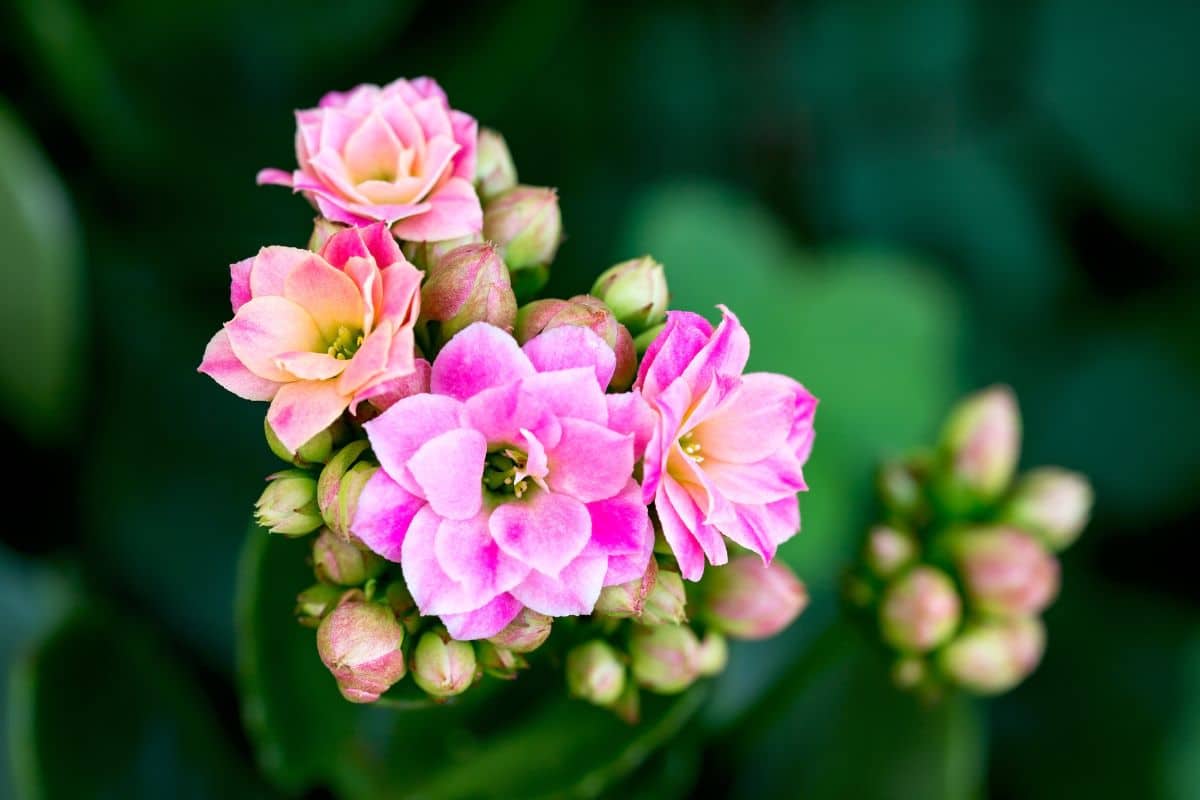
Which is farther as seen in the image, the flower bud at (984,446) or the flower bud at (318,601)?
the flower bud at (984,446)

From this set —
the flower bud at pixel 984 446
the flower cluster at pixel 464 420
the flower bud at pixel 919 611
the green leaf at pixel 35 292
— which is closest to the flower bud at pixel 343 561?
the flower cluster at pixel 464 420

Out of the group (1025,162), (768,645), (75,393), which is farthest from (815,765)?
(1025,162)

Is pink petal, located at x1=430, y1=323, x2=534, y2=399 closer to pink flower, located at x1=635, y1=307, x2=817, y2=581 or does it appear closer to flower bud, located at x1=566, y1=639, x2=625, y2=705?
pink flower, located at x1=635, y1=307, x2=817, y2=581

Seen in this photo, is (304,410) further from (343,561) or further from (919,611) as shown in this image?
(919,611)

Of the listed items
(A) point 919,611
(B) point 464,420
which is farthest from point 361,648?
(A) point 919,611

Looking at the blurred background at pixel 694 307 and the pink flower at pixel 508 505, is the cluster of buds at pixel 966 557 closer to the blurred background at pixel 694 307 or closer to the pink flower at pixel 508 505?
the blurred background at pixel 694 307

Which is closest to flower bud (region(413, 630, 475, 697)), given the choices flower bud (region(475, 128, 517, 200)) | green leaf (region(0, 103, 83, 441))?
flower bud (region(475, 128, 517, 200))

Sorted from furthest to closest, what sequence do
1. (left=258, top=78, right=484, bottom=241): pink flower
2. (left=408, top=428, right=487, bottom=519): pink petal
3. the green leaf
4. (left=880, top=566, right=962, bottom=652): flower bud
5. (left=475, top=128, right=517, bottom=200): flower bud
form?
the green leaf < (left=880, top=566, right=962, bottom=652): flower bud < (left=475, top=128, right=517, bottom=200): flower bud < (left=258, top=78, right=484, bottom=241): pink flower < (left=408, top=428, right=487, bottom=519): pink petal
